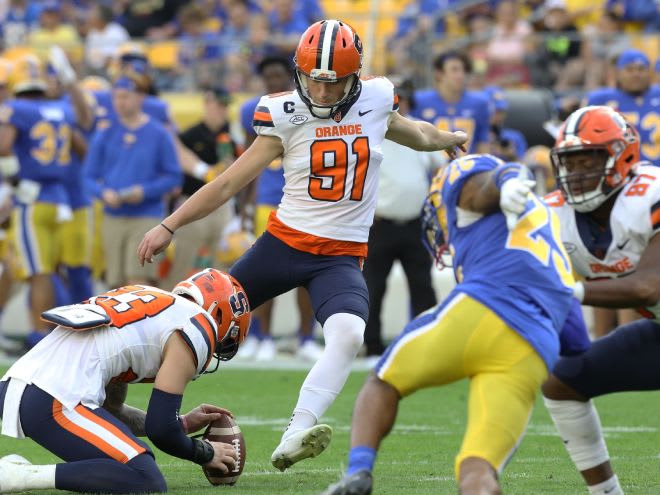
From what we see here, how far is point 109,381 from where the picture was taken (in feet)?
15.4

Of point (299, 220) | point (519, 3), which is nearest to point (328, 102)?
point (299, 220)

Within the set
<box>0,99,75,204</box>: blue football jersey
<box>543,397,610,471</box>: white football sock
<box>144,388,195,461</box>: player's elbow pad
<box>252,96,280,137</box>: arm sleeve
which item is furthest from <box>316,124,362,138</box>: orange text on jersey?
<box>0,99,75,204</box>: blue football jersey

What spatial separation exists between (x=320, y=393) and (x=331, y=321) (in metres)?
0.29

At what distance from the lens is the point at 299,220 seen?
18.0ft

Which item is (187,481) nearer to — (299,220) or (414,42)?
(299,220)

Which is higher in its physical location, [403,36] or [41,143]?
[403,36]

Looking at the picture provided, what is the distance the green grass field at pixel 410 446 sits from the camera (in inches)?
192

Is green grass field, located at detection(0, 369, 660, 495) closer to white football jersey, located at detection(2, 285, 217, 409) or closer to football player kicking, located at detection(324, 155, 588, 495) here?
football player kicking, located at detection(324, 155, 588, 495)

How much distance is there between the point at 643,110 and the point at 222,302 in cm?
569

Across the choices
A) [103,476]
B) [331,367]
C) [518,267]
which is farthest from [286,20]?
[518,267]

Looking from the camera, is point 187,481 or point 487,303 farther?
point 187,481

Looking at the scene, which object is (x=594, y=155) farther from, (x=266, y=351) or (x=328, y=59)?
(x=266, y=351)

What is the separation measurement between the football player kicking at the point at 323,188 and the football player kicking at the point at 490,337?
51.1 inches

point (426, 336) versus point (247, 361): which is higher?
point (426, 336)
